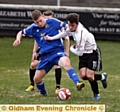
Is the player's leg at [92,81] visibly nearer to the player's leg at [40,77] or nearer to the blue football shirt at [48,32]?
the blue football shirt at [48,32]

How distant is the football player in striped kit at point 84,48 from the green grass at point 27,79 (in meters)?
0.50

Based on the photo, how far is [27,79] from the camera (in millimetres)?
13516

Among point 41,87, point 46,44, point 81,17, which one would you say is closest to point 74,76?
point 46,44

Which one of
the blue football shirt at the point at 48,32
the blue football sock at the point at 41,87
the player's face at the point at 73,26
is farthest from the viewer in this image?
the blue football sock at the point at 41,87

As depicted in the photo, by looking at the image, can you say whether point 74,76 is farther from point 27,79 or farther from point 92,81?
point 27,79

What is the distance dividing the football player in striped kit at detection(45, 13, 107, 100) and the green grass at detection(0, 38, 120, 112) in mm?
501

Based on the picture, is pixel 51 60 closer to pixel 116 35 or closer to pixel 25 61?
pixel 25 61

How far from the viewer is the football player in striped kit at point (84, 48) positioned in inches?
352

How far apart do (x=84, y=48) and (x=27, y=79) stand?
4.69 m

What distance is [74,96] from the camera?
9.74 m

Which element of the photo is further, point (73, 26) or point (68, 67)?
point (68, 67)

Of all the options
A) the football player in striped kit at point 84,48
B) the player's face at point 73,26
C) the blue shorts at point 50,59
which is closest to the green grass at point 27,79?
the football player in striped kit at point 84,48

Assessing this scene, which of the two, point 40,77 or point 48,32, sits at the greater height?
point 48,32

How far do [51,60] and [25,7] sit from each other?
1470cm
